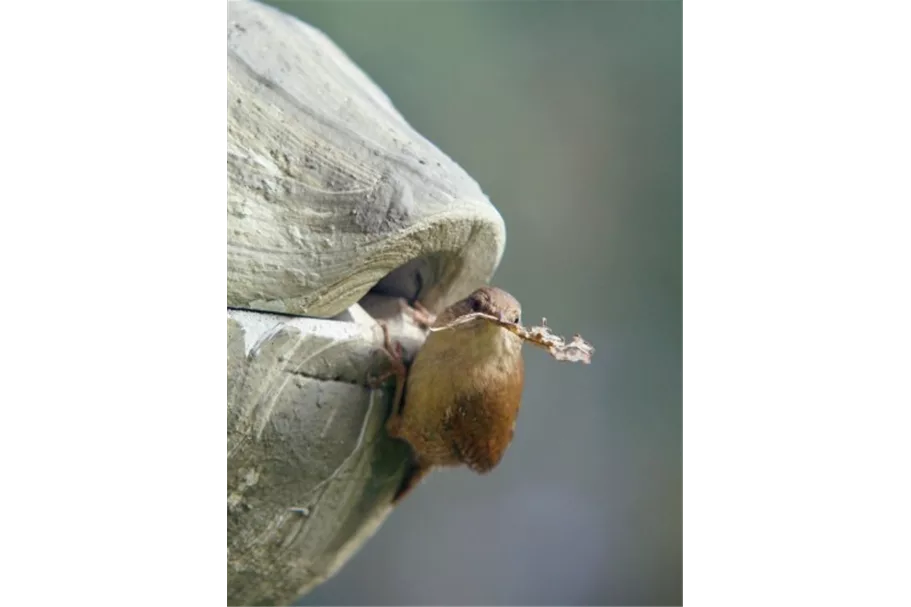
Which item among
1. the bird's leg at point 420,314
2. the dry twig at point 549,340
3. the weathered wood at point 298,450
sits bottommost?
the weathered wood at point 298,450

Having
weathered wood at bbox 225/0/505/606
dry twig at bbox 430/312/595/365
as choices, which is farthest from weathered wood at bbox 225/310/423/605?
dry twig at bbox 430/312/595/365

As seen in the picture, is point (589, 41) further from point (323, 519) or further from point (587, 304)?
point (323, 519)

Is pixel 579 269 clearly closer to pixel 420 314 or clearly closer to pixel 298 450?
pixel 420 314

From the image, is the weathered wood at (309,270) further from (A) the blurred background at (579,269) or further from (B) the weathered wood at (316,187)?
(A) the blurred background at (579,269)

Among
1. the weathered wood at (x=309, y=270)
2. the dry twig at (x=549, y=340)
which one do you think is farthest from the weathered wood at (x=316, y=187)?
the dry twig at (x=549, y=340)

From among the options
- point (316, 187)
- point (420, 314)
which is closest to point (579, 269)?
point (420, 314)

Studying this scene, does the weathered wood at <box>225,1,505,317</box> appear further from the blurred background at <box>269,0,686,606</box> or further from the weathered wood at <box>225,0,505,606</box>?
the blurred background at <box>269,0,686,606</box>
